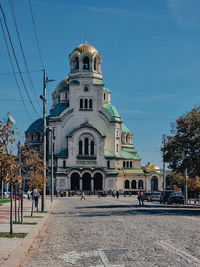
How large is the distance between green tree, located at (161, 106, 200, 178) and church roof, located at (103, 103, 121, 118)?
191 ft

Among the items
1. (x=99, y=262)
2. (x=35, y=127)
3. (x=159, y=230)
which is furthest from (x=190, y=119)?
(x=35, y=127)

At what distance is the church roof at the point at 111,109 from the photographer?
318 feet

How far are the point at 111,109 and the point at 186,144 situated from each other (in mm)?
61660

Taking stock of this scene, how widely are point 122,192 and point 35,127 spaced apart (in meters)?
27.5

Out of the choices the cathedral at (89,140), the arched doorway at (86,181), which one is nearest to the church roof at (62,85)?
the cathedral at (89,140)

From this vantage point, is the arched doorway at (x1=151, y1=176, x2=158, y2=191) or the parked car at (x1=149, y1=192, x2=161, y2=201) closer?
the parked car at (x1=149, y1=192, x2=161, y2=201)

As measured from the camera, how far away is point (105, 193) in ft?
282

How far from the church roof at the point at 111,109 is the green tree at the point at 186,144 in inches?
2292

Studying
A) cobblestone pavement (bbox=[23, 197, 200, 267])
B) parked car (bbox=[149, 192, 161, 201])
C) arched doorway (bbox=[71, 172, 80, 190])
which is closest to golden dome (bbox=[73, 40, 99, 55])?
arched doorway (bbox=[71, 172, 80, 190])

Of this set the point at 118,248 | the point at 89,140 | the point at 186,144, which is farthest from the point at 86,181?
the point at 118,248

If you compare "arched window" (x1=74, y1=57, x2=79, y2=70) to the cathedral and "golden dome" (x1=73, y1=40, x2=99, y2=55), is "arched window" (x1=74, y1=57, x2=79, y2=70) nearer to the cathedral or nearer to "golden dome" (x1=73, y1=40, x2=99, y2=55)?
the cathedral

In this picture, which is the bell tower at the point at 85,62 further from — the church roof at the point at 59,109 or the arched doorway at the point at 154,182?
the arched doorway at the point at 154,182

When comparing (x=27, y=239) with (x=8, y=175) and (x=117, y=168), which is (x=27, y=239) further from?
(x=117, y=168)

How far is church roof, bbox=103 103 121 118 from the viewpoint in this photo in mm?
96812
